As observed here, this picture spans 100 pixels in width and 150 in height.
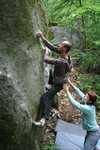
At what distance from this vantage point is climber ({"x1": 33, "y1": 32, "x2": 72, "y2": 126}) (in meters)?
8.47

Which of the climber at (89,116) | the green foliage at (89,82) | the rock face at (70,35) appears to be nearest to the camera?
the climber at (89,116)

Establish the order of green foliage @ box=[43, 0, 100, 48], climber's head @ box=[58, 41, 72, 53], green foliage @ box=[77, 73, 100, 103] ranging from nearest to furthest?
climber's head @ box=[58, 41, 72, 53], green foliage @ box=[43, 0, 100, 48], green foliage @ box=[77, 73, 100, 103]

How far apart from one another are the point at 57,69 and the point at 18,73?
91 centimetres

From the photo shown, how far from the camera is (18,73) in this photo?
802 cm

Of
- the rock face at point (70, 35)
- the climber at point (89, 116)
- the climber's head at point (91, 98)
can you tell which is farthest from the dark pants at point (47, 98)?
the rock face at point (70, 35)

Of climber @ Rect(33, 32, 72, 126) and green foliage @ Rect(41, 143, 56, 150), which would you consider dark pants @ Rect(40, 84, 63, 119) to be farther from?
green foliage @ Rect(41, 143, 56, 150)

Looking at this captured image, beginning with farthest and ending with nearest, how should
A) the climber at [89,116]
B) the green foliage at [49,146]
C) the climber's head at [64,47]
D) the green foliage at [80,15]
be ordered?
the green foliage at [80,15] → the green foliage at [49,146] → the climber at [89,116] → the climber's head at [64,47]

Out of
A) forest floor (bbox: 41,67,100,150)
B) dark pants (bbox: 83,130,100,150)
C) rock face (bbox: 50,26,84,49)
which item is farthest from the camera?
rock face (bbox: 50,26,84,49)

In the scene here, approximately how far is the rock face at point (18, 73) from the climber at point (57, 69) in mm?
184

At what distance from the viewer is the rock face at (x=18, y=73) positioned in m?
7.70

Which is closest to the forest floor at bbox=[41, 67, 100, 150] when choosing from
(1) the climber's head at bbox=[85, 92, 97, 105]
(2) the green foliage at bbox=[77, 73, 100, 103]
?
(2) the green foliage at bbox=[77, 73, 100, 103]

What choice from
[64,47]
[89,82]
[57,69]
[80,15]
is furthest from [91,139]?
[89,82]

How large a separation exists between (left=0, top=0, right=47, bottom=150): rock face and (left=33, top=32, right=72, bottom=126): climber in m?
0.18

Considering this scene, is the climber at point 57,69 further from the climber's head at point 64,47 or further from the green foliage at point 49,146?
the green foliage at point 49,146
